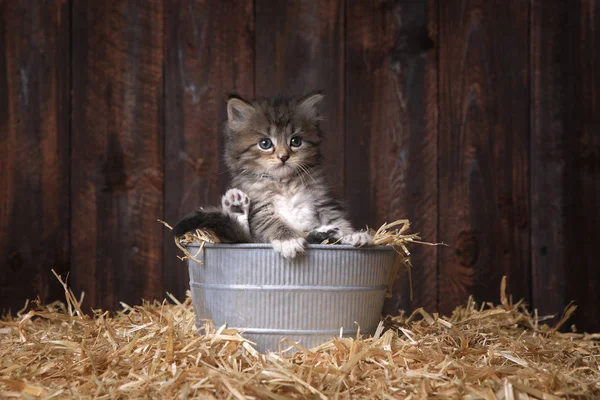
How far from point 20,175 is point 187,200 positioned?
31.2 inches

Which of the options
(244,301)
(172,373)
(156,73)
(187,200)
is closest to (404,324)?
(244,301)

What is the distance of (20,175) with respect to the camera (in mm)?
3188

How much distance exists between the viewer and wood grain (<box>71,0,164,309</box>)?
3.21 meters

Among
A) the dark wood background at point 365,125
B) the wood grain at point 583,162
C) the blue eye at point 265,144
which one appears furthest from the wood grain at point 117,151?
the wood grain at point 583,162

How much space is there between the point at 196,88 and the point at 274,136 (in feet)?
3.11

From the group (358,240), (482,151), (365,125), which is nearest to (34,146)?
(365,125)

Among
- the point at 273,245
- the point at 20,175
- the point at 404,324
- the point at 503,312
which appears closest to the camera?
the point at 273,245

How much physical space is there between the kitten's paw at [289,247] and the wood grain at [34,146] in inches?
62.6

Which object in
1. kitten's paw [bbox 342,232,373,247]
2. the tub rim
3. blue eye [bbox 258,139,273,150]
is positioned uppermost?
blue eye [bbox 258,139,273,150]

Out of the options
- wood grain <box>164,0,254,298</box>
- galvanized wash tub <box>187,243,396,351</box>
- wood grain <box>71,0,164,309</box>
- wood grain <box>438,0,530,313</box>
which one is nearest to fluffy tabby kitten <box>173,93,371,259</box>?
galvanized wash tub <box>187,243,396,351</box>

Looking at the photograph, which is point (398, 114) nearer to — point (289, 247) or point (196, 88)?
point (196, 88)

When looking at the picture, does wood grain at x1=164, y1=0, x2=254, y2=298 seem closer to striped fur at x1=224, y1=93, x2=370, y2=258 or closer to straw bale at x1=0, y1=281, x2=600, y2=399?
striped fur at x1=224, y1=93, x2=370, y2=258

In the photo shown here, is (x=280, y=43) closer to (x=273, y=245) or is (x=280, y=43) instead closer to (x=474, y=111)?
(x=474, y=111)

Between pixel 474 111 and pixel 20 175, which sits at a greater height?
pixel 474 111
